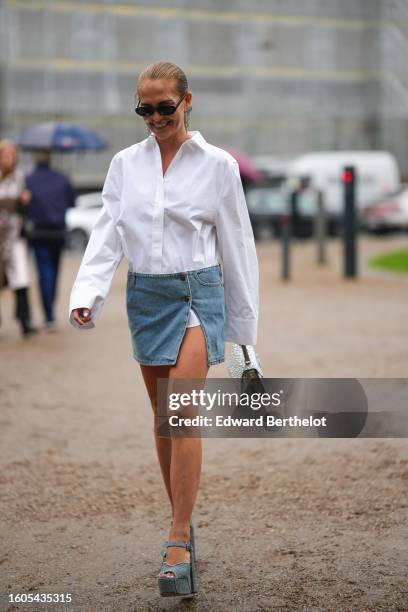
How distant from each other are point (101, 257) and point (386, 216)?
30714 millimetres

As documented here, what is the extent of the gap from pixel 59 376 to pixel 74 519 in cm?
398

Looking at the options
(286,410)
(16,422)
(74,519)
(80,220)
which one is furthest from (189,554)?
(80,220)

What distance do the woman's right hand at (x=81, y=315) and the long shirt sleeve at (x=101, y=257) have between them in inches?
0.6

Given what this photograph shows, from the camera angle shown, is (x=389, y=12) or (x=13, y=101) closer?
(x=13, y=101)

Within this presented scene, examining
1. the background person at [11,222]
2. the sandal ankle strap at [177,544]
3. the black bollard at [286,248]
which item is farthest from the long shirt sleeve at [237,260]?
the black bollard at [286,248]

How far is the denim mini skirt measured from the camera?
14.0 feet

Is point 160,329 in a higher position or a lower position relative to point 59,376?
higher

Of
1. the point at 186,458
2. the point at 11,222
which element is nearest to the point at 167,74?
the point at 186,458

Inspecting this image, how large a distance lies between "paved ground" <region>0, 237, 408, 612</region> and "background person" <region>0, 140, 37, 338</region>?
5.08 feet

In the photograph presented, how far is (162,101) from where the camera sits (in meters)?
4.21

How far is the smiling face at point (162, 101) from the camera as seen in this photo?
421 cm

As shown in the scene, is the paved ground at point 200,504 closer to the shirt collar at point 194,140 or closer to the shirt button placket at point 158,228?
the shirt button placket at point 158,228

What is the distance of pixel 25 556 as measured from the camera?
4766mm

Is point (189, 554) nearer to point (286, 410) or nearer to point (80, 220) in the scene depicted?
point (286, 410)
